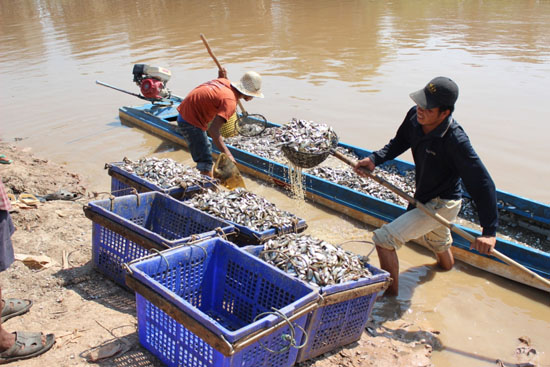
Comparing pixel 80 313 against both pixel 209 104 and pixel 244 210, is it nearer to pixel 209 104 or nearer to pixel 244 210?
pixel 244 210

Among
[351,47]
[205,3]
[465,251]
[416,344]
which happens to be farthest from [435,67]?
[205,3]

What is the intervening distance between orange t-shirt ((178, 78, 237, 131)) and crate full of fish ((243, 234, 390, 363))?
2.72m

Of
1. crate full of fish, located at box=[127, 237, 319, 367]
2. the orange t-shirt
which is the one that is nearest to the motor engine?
the orange t-shirt

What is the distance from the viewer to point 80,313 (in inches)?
169

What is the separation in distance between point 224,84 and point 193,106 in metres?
0.54

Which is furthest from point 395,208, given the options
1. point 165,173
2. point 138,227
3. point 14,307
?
point 14,307

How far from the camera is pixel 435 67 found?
16250 millimetres

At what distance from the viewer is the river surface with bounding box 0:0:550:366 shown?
5.54 m

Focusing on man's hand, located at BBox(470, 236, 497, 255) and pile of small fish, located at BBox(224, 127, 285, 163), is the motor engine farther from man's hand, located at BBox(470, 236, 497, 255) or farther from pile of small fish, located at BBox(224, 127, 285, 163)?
man's hand, located at BBox(470, 236, 497, 255)

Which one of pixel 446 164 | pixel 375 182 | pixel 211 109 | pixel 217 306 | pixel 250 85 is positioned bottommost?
pixel 375 182

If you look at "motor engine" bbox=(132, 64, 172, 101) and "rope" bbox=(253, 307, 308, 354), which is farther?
"motor engine" bbox=(132, 64, 172, 101)

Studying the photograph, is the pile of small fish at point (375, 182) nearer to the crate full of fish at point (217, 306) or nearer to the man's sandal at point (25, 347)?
the crate full of fish at point (217, 306)

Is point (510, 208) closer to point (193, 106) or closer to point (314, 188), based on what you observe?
point (314, 188)

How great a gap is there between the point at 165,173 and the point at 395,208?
10.1ft
